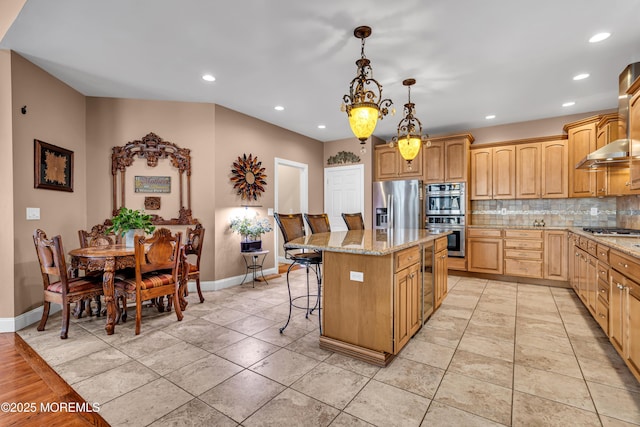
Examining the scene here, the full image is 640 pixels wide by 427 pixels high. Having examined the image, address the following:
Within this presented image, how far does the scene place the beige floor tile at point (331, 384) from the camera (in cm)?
176

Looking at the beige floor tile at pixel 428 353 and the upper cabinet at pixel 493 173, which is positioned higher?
the upper cabinet at pixel 493 173

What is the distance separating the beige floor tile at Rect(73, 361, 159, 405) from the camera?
1811mm

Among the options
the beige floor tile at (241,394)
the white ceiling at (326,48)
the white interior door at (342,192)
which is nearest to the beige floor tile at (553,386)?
the beige floor tile at (241,394)

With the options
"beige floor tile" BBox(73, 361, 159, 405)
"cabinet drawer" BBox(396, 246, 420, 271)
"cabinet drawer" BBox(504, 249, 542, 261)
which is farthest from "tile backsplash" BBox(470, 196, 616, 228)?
"beige floor tile" BBox(73, 361, 159, 405)

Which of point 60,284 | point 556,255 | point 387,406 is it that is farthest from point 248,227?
point 556,255

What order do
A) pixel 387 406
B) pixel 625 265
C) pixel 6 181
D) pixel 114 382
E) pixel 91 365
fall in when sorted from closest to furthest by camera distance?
pixel 387 406 < pixel 114 382 < pixel 625 265 < pixel 91 365 < pixel 6 181

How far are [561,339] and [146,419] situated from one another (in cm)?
316

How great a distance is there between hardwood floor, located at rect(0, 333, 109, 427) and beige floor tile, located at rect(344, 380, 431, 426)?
137cm

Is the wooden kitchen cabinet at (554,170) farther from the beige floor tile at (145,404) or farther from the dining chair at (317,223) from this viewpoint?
the beige floor tile at (145,404)

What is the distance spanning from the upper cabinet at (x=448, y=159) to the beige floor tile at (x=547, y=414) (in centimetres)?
371

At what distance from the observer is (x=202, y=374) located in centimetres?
203

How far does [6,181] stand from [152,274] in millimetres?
1575

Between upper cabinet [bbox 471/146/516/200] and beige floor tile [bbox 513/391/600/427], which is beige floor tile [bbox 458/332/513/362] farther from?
upper cabinet [bbox 471/146/516/200]

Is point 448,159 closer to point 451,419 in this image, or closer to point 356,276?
point 356,276
